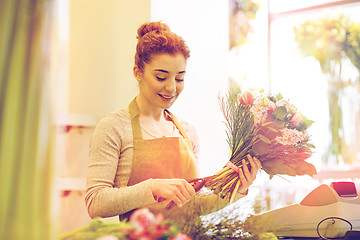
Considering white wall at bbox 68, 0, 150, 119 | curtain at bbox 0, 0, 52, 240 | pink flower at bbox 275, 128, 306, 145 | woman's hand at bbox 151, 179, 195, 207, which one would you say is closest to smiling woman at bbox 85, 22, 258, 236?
woman's hand at bbox 151, 179, 195, 207

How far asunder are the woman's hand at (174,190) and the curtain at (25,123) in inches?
27.1

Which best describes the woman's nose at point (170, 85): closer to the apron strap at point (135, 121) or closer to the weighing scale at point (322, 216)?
the apron strap at point (135, 121)

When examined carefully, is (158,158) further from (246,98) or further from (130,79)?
(130,79)

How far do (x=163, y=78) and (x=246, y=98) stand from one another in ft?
0.89

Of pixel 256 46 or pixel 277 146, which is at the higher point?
pixel 256 46

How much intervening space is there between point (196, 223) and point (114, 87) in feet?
3.74

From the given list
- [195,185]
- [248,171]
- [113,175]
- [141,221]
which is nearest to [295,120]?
[248,171]

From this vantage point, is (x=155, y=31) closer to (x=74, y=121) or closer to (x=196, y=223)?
(x=74, y=121)

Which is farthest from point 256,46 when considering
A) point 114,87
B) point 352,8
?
point 114,87

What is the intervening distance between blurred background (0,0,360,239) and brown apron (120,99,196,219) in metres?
0.18

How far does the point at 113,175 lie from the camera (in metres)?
1.33

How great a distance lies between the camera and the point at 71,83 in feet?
6.18

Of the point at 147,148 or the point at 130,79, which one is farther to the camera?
the point at 130,79

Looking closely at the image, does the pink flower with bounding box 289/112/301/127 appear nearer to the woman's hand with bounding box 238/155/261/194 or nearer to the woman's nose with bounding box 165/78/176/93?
the woman's hand with bounding box 238/155/261/194
